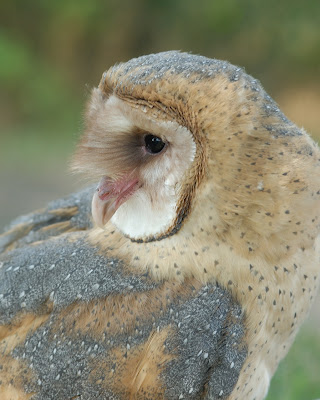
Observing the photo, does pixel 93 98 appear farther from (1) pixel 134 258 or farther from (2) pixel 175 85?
(1) pixel 134 258

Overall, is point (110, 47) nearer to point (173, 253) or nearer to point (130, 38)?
point (130, 38)

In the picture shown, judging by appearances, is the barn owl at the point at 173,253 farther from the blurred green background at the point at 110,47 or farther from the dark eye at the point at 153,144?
the blurred green background at the point at 110,47

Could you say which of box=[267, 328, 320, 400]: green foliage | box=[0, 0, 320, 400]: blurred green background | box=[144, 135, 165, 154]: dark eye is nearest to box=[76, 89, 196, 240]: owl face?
box=[144, 135, 165, 154]: dark eye

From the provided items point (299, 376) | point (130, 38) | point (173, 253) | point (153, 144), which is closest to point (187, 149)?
point (153, 144)

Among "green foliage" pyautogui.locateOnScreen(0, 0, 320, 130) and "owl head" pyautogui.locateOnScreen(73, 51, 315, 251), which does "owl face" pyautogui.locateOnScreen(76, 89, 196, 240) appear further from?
"green foliage" pyautogui.locateOnScreen(0, 0, 320, 130)

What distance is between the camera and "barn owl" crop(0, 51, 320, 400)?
5.74ft

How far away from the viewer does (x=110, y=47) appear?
9656 mm

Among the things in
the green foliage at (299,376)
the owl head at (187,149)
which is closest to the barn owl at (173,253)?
the owl head at (187,149)

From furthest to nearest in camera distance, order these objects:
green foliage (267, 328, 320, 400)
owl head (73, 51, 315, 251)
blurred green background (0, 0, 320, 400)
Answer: blurred green background (0, 0, 320, 400) → green foliage (267, 328, 320, 400) → owl head (73, 51, 315, 251)

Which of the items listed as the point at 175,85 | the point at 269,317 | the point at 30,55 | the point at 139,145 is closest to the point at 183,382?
the point at 269,317

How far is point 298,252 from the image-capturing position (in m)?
1.95

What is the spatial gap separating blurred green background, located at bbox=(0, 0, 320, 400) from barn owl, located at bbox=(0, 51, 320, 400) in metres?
6.30

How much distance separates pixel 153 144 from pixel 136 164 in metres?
0.09

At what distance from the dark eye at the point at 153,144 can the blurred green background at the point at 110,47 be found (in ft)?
21.2
